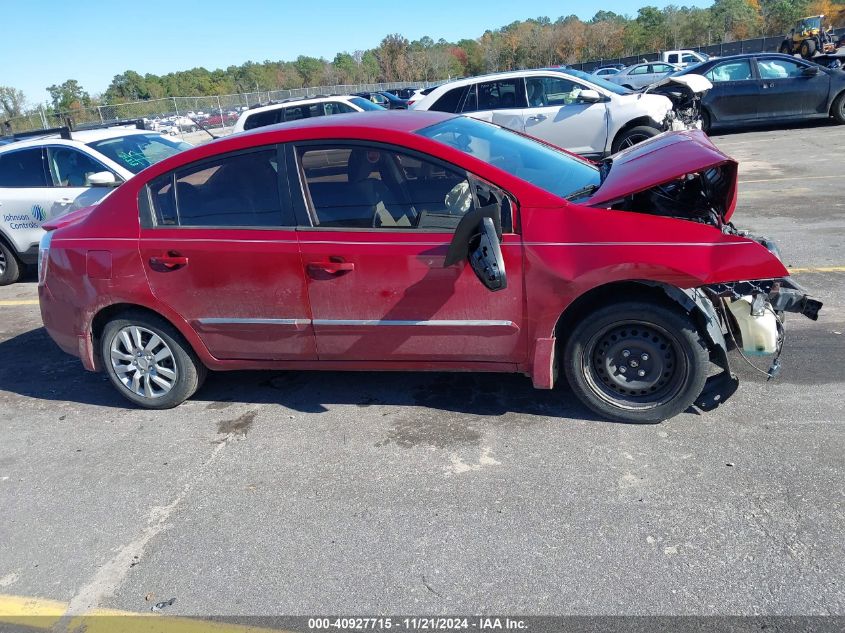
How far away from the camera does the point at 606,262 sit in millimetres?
3531

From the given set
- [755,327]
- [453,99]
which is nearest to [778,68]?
[453,99]

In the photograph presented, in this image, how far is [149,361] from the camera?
4.54 m

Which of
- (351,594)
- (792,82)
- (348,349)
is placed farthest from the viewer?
(792,82)

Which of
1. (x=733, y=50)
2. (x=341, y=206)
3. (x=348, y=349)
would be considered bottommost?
(x=348, y=349)

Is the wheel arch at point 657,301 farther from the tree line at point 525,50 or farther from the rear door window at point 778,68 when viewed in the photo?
the tree line at point 525,50

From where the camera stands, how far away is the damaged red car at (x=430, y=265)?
356 cm

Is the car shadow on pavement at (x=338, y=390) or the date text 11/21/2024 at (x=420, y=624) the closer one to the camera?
the date text 11/21/2024 at (x=420, y=624)

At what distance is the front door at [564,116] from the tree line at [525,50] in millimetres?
56404

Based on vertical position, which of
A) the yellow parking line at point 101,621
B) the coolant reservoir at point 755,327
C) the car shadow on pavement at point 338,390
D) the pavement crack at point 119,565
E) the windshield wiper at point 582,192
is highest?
the windshield wiper at point 582,192

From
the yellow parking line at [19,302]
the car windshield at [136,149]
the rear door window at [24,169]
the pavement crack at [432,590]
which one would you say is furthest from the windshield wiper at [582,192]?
the rear door window at [24,169]

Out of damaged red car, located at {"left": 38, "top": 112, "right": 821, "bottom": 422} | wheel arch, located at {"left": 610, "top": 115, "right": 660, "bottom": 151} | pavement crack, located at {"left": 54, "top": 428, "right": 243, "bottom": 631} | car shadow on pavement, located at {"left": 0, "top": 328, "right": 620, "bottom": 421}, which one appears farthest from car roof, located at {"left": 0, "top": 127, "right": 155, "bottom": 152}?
wheel arch, located at {"left": 610, "top": 115, "right": 660, "bottom": 151}

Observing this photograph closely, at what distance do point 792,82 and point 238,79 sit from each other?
85625mm

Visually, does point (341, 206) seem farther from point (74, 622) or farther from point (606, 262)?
point (74, 622)

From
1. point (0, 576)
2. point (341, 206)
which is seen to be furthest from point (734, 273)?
point (0, 576)
